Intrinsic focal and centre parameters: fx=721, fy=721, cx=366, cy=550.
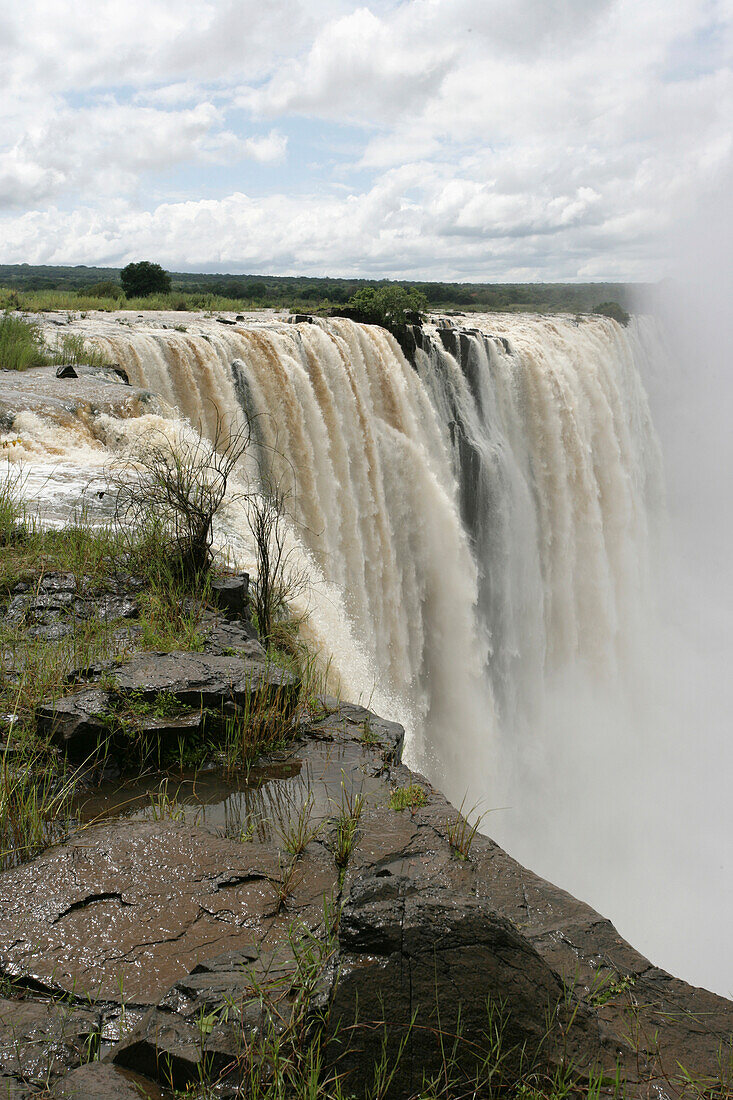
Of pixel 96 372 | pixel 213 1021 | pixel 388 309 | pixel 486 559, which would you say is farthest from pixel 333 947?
pixel 388 309

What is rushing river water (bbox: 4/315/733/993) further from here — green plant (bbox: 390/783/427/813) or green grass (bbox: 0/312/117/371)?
green plant (bbox: 390/783/427/813)

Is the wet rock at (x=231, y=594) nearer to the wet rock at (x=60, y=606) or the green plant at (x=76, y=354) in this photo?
the wet rock at (x=60, y=606)

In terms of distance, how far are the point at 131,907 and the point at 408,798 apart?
128 centimetres

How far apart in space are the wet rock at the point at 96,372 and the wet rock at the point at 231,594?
186 inches

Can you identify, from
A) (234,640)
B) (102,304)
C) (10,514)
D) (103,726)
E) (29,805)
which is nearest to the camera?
(29,805)

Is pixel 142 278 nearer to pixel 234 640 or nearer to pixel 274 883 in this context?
pixel 234 640

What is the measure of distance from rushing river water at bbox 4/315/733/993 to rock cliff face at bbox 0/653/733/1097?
2567 millimetres

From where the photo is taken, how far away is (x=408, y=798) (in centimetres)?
323

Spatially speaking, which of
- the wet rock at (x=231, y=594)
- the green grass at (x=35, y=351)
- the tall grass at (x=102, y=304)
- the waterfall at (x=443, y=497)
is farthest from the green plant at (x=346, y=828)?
the tall grass at (x=102, y=304)

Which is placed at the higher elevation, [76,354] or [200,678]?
[76,354]

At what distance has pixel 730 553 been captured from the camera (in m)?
23.3

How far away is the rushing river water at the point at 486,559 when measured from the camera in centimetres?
938

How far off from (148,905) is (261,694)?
1289 mm

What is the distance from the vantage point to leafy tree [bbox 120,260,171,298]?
2534 cm
